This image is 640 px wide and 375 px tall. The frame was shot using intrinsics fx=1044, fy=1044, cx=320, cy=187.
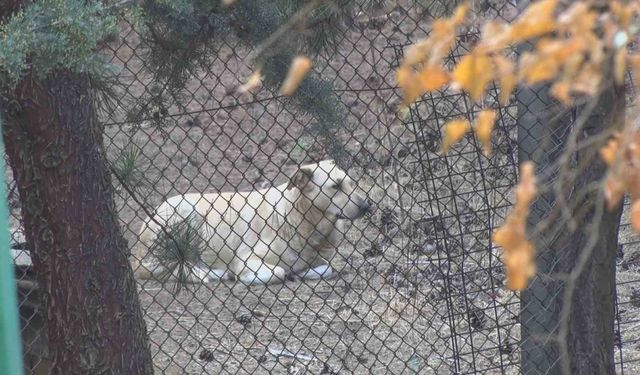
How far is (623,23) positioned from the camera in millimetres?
1338

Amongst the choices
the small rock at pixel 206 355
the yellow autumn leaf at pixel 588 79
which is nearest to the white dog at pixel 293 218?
the small rock at pixel 206 355

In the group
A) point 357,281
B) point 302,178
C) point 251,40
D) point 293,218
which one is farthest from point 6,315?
point 293,218

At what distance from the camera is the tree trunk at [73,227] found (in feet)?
10.9

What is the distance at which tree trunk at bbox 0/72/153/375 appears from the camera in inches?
131

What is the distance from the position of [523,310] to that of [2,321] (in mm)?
2989

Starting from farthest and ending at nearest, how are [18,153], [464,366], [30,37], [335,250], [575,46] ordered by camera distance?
1. [335,250]
2. [464,366]
3. [18,153]
4. [30,37]
5. [575,46]

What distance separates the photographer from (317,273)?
22.1 ft

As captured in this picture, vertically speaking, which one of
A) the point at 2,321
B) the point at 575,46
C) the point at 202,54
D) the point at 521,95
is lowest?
the point at 2,321

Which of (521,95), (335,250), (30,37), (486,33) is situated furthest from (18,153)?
(335,250)

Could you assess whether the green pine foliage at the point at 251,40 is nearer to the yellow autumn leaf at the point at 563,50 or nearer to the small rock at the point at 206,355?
the small rock at the point at 206,355

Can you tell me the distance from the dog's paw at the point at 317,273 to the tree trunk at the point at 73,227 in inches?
125

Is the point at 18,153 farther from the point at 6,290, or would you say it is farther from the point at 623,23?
the point at 623,23

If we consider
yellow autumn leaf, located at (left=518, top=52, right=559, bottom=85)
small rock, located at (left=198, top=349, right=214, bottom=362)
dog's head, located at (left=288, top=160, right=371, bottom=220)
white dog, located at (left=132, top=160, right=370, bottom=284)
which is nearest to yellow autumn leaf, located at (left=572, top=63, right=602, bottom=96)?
yellow autumn leaf, located at (left=518, top=52, right=559, bottom=85)

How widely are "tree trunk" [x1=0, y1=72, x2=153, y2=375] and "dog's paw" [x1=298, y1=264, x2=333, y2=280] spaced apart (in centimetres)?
318
